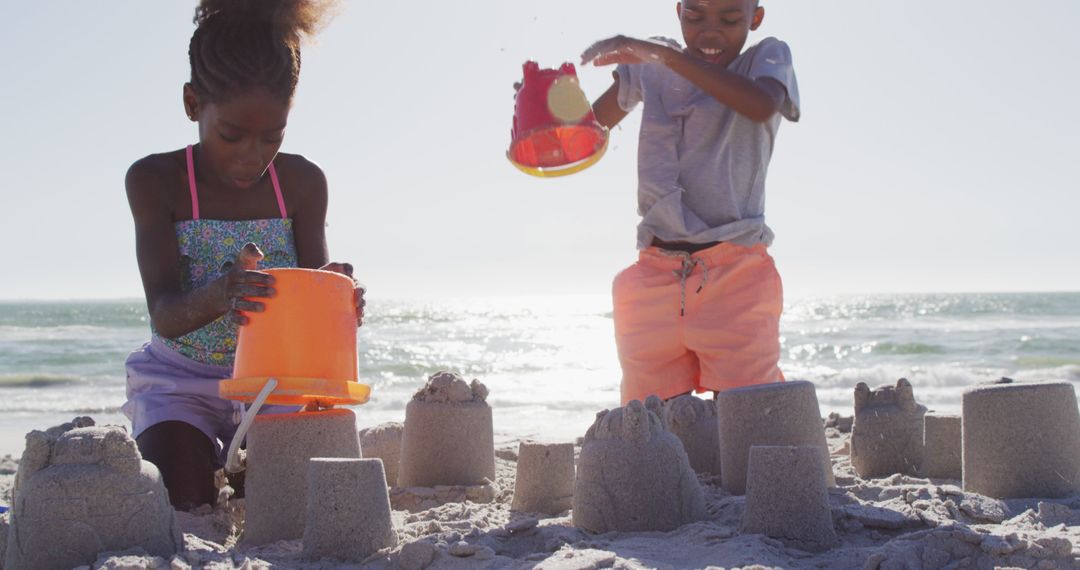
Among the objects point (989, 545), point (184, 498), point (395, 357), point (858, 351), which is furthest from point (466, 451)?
point (858, 351)

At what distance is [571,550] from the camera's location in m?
2.14

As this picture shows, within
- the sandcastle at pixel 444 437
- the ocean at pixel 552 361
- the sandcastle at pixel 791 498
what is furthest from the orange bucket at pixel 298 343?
the ocean at pixel 552 361

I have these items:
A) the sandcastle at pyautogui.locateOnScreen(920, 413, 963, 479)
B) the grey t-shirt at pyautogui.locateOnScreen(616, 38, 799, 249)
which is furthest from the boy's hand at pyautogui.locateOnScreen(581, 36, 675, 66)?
the sandcastle at pyautogui.locateOnScreen(920, 413, 963, 479)

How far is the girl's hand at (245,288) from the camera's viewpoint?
2.37 m

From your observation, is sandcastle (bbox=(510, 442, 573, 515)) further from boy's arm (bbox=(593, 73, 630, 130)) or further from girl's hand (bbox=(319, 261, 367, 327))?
boy's arm (bbox=(593, 73, 630, 130))

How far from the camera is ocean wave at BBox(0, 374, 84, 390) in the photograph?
11.4 meters

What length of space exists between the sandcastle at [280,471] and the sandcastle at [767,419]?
121 centimetres

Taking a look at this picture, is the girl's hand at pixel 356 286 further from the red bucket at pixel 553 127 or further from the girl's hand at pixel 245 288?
the red bucket at pixel 553 127

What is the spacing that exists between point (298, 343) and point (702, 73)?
1520mm

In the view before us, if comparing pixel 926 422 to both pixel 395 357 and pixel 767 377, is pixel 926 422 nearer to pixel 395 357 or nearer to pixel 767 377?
pixel 767 377

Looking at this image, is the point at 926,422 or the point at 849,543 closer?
the point at 849,543

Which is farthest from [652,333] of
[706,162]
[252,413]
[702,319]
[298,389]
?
[252,413]

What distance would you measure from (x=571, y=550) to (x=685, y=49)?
1890 mm

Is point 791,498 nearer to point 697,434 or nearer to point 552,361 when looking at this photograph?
point 697,434
